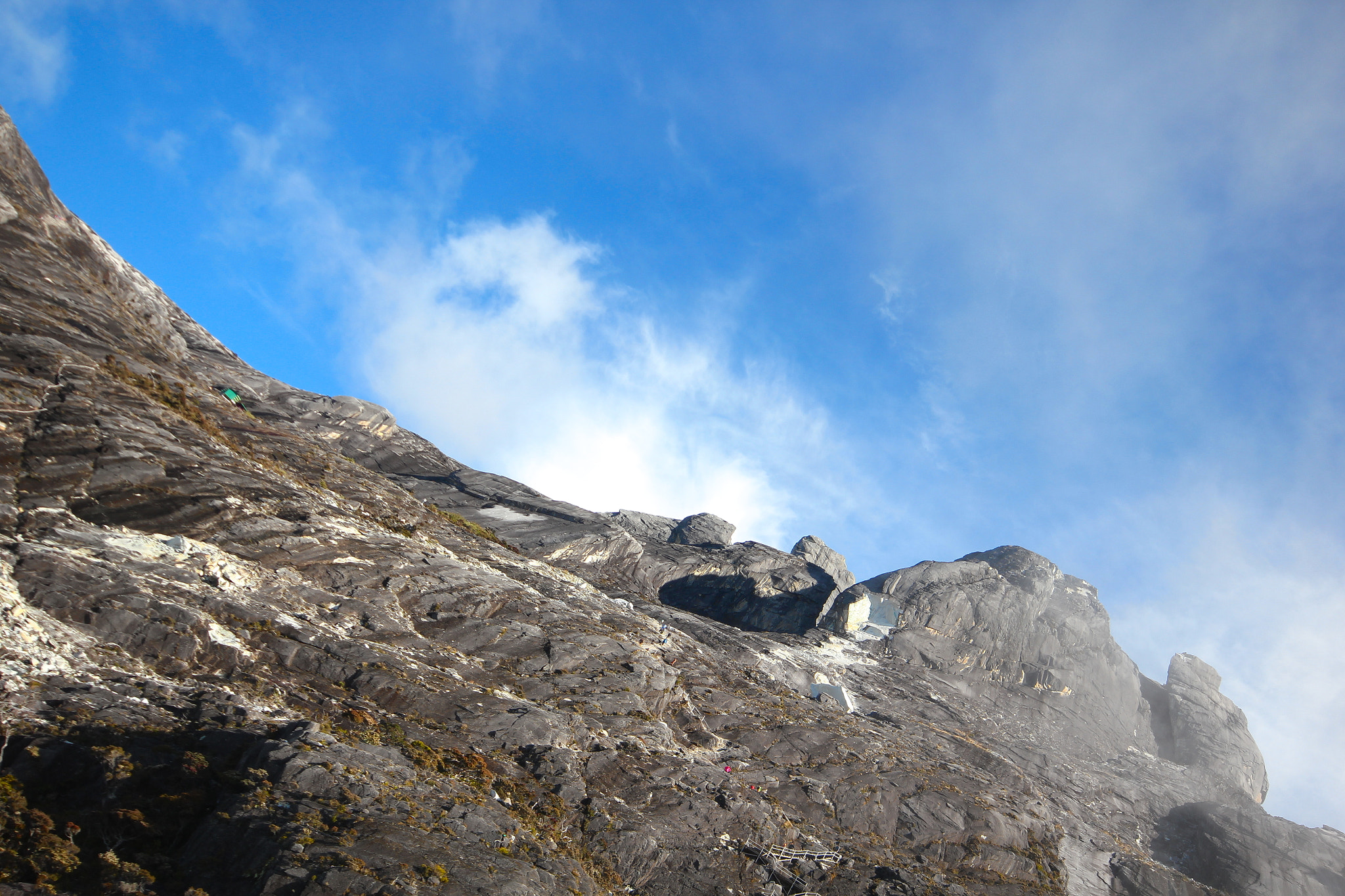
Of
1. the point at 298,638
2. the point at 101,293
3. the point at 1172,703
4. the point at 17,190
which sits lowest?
the point at 298,638

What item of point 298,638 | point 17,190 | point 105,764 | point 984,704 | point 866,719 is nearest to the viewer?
point 105,764

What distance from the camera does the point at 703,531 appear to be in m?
120

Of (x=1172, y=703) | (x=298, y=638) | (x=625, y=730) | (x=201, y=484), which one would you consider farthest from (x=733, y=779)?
(x=1172, y=703)

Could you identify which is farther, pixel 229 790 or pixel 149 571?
pixel 149 571

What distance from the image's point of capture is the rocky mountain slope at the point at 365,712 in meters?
16.2

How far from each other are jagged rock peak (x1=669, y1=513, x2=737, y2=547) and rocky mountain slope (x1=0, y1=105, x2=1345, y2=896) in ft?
163

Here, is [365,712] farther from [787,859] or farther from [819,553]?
[819,553]

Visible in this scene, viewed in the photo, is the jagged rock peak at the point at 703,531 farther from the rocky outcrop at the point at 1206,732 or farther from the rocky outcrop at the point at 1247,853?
the rocky outcrop at the point at 1206,732

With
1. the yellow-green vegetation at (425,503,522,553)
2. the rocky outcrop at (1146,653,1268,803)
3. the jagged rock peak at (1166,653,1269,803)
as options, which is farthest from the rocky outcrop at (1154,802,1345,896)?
the yellow-green vegetation at (425,503,522,553)

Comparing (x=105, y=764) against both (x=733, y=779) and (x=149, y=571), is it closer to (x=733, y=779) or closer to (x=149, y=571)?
(x=149, y=571)

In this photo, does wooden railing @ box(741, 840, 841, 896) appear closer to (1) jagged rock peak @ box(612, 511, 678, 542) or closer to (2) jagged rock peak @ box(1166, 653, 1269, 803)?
(1) jagged rock peak @ box(612, 511, 678, 542)

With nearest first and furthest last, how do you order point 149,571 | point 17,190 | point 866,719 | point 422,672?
point 149,571
point 422,672
point 17,190
point 866,719

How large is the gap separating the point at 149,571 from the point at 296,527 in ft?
26.1

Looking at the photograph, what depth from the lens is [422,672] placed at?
92.2 feet
